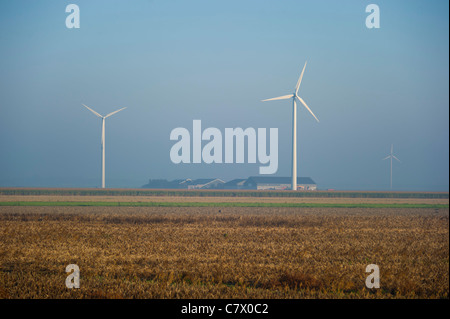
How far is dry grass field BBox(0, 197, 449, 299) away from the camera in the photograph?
16.7 meters

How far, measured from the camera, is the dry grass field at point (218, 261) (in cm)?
1669

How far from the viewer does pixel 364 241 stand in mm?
31484

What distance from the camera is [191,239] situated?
31.4 metres

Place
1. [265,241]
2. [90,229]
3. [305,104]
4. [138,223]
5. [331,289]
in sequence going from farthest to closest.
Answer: [305,104] < [138,223] < [90,229] < [265,241] < [331,289]

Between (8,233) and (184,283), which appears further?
(8,233)

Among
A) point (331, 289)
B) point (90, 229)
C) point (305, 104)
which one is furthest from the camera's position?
point (305, 104)

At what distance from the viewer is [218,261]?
899 inches

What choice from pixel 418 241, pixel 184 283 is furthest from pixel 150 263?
pixel 418 241

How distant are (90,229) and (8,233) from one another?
234 inches

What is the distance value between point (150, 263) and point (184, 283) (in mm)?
5285
